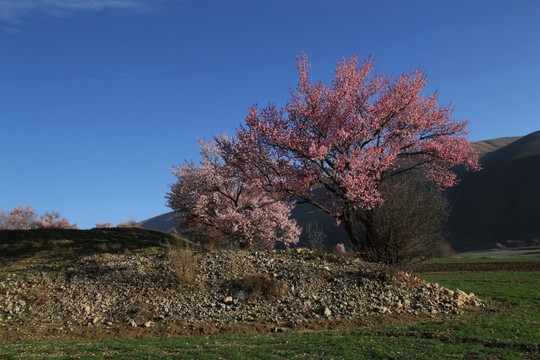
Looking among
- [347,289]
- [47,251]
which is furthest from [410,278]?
[47,251]

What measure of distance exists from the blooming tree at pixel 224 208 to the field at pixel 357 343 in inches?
474

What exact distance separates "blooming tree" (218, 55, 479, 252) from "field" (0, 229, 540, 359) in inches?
231

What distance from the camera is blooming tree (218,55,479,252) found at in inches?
647

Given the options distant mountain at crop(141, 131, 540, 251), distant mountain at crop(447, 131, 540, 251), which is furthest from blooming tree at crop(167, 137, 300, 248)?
distant mountain at crop(447, 131, 540, 251)

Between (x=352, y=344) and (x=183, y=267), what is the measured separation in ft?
23.5

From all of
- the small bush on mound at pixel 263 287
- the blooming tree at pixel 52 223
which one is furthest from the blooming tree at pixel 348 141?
the blooming tree at pixel 52 223

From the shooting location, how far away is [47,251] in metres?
21.0

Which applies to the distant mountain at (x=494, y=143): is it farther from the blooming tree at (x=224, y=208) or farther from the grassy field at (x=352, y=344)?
the grassy field at (x=352, y=344)

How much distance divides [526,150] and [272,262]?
11391cm

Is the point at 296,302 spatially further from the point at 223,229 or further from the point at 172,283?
the point at 223,229

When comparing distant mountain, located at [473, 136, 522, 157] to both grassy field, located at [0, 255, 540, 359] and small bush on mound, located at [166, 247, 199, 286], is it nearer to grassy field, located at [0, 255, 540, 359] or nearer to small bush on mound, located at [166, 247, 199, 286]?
small bush on mound, located at [166, 247, 199, 286]

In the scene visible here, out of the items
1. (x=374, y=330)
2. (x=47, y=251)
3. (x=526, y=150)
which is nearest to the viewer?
(x=374, y=330)

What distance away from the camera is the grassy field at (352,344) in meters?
7.94

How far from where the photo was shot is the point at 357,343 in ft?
29.0
